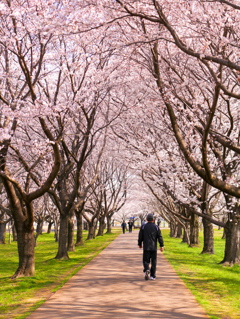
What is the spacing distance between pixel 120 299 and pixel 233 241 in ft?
30.8

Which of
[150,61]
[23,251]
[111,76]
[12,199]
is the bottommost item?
[23,251]

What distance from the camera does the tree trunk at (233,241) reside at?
668 inches

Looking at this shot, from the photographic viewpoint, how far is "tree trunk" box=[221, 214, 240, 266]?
55.7 ft

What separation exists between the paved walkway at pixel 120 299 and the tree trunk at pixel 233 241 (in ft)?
16.3

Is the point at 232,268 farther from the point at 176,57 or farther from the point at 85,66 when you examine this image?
the point at 85,66

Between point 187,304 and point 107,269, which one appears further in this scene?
point 107,269

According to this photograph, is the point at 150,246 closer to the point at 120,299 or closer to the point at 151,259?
the point at 151,259

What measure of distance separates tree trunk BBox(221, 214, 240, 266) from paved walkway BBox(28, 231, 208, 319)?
4964 mm

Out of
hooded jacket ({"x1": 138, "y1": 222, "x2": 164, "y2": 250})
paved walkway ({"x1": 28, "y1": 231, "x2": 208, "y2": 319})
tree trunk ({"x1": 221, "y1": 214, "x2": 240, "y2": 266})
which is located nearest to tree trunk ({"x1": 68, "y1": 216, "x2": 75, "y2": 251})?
tree trunk ({"x1": 221, "y1": 214, "x2": 240, "y2": 266})

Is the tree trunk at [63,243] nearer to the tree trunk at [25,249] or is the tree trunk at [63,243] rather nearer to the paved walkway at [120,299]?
the tree trunk at [25,249]

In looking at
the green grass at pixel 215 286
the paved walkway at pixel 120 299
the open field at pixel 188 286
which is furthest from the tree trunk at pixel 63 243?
the paved walkway at pixel 120 299

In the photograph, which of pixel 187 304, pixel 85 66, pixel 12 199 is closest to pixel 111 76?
pixel 85 66

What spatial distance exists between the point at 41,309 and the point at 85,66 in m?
10.3

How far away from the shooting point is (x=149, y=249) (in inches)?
458
